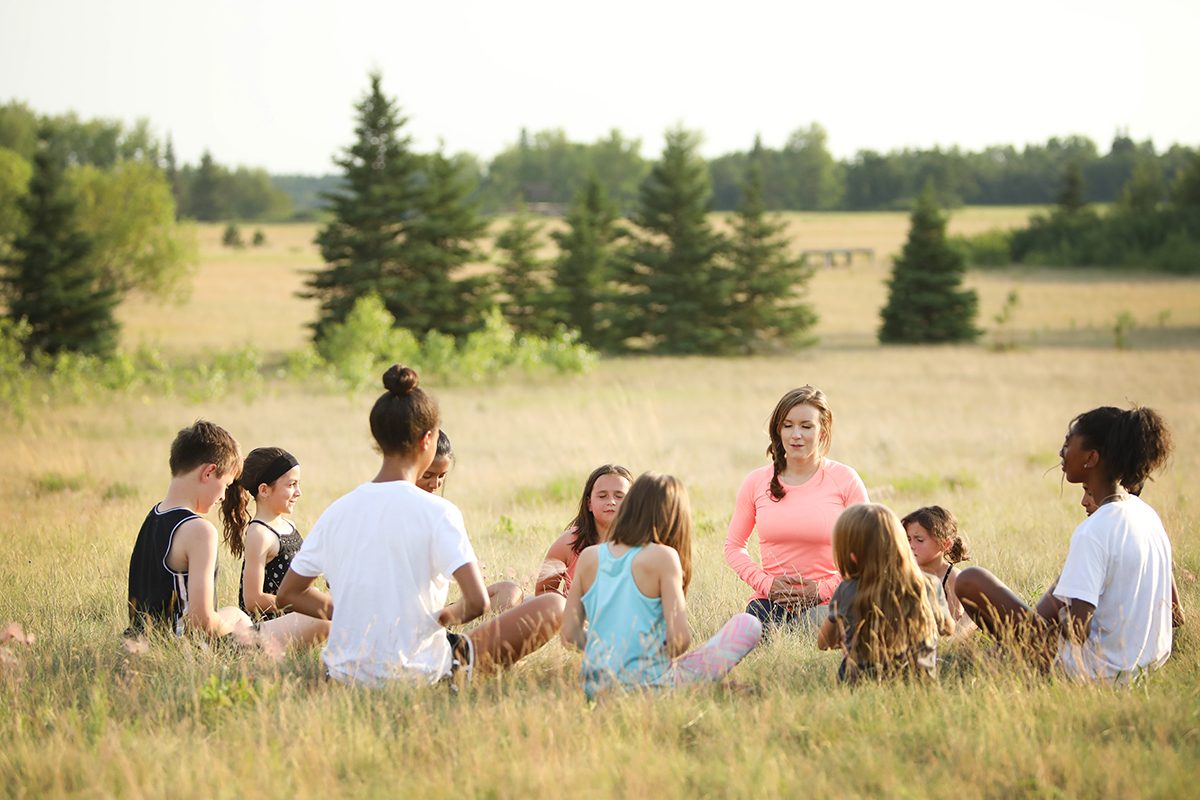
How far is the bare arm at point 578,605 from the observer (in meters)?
4.41

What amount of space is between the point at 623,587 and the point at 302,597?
4.57 feet

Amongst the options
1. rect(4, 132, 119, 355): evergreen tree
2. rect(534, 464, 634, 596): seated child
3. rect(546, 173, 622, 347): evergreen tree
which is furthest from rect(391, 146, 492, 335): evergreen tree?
rect(534, 464, 634, 596): seated child

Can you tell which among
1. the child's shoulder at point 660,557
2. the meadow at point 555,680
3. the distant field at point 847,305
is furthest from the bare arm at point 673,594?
the distant field at point 847,305

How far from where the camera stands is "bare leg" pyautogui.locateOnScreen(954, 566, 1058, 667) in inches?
180

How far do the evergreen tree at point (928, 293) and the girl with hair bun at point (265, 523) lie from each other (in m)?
31.8

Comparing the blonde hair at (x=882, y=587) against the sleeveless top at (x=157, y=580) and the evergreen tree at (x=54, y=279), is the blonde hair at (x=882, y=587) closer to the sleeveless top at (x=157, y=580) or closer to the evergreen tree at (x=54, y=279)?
the sleeveless top at (x=157, y=580)

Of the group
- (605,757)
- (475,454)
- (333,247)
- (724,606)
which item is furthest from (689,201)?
(605,757)

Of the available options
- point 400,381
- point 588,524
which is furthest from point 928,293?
point 400,381

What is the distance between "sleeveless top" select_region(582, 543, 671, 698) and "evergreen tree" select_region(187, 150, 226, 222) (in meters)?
118

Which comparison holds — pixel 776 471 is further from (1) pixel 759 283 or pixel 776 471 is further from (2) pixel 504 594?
(1) pixel 759 283

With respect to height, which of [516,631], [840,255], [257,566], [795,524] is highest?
[840,255]

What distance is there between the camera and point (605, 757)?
3729 millimetres

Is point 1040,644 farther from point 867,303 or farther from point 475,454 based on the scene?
point 867,303

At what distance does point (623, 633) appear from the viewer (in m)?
4.35
